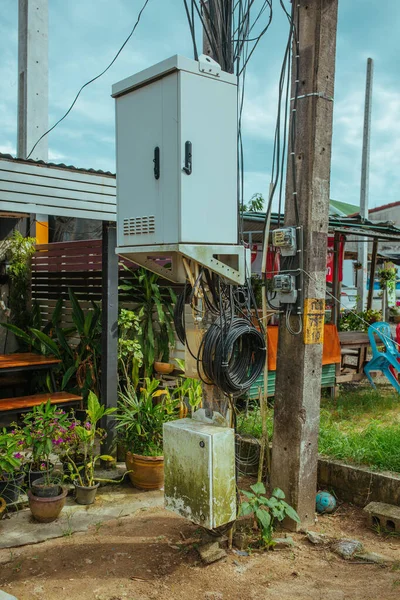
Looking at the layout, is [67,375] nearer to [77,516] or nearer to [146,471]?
[146,471]

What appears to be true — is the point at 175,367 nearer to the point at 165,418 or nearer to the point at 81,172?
the point at 165,418

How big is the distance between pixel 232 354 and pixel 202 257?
2.61 ft

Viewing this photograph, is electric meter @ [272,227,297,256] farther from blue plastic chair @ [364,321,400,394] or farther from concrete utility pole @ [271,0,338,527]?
blue plastic chair @ [364,321,400,394]

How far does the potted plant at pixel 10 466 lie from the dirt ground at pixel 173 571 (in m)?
0.64

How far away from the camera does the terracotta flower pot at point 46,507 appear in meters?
4.53

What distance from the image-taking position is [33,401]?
6.15 metres

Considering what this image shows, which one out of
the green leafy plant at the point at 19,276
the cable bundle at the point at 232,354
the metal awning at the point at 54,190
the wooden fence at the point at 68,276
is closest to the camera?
the cable bundle at the point at 232,354

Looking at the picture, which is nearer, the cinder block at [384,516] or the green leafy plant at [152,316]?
the cinder block at [384,516]

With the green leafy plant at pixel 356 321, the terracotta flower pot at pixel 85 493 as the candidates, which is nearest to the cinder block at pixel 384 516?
the terracotta flower pot at pixel 85 493

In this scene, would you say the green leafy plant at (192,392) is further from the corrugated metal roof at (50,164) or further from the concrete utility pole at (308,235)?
the corrugated metal roof at (50,164)

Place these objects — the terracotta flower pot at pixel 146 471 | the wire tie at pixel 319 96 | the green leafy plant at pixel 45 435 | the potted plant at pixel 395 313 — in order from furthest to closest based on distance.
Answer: the potted plant at pixel 395 313, the terracotta flower pot at pixel 146 471, the green leafy plant at pixel 45 435, the wire tie at pixel 319 96

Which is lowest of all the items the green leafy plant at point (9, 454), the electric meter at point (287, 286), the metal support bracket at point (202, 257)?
the green leafy plant at point (9, 454)

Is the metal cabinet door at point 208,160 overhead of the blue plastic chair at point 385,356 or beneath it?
overhead

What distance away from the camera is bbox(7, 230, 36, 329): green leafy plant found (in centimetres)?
828
